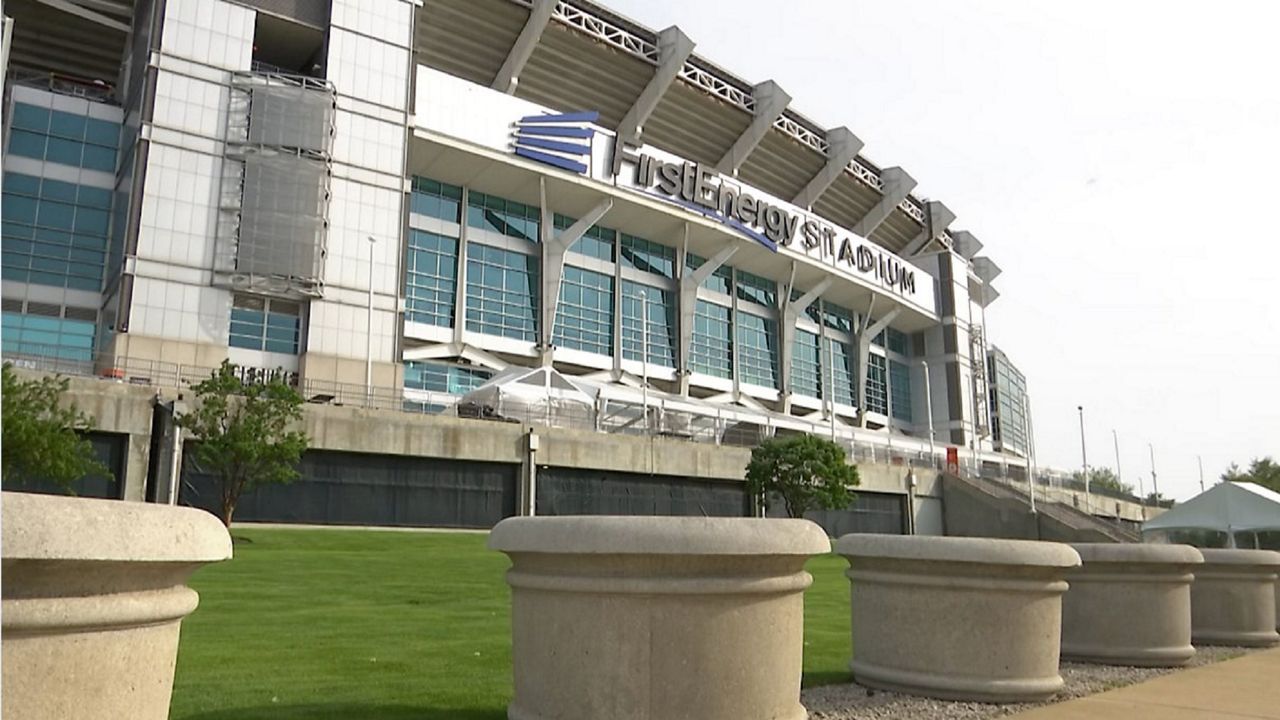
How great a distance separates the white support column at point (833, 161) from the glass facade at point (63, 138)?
4159cm

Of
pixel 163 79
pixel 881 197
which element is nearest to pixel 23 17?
pixel 163 79

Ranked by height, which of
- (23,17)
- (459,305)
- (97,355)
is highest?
(23,17)

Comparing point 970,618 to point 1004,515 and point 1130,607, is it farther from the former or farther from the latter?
point 1004,515

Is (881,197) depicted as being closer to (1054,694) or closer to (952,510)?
(952,510)

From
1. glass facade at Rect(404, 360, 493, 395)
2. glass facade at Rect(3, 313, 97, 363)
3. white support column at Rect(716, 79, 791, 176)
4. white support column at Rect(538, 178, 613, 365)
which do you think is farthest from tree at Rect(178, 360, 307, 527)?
white support column at Rect(716, 79, 791, 176)

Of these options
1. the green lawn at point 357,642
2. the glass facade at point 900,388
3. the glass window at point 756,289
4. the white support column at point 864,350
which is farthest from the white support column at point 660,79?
the green lawn at point 357,642

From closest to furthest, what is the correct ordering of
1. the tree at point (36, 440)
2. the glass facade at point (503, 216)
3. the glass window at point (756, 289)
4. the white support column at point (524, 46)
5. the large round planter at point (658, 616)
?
1. the large round planter at point (658, 616)
2. the tree at point (36, 440)
3. the white support column at point (524, 46)
4. the glass facade at point (503, 216)
5. the glass window at point (756, 289)

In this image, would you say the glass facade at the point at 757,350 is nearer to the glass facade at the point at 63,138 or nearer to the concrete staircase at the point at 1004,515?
the concrete staircase at the point at 1004,515

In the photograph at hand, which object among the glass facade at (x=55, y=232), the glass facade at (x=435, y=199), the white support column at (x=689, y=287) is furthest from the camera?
the white support column at (x=689, y=287)

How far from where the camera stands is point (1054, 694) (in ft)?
21.8

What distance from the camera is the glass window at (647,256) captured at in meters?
55.0

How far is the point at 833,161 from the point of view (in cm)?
6281

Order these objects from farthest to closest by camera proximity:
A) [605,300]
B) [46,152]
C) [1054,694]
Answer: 1. [605,300]
2. [46,152]
3. [1054,694]

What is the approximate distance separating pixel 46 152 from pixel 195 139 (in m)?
7.40
